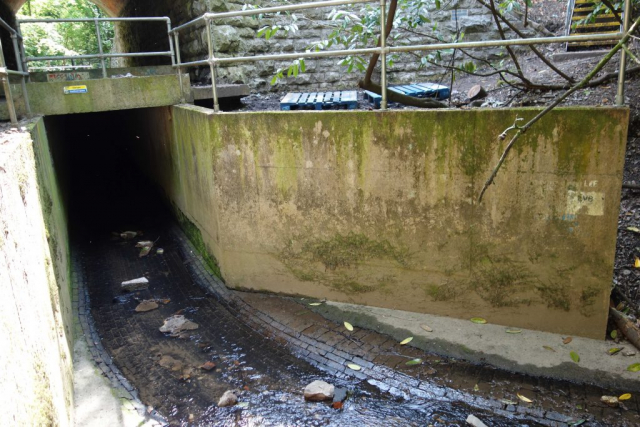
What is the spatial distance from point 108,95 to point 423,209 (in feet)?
14.8

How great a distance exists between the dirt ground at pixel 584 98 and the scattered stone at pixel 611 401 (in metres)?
0.96

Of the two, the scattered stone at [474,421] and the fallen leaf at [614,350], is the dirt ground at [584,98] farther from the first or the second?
the scattered stone at [474,421]

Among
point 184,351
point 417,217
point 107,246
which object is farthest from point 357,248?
point 107,246

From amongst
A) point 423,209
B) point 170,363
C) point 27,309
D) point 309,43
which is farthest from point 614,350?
point 309,43

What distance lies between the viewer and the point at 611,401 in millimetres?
3457

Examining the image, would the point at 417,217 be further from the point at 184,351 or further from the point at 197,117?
the point at 197,117

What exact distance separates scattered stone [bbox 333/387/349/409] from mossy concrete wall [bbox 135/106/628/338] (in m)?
1.27

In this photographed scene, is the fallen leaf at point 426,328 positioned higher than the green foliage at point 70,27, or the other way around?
the green foliage at point 70,27

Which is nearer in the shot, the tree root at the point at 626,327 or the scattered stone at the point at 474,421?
the scattered stone at the point at 474,421

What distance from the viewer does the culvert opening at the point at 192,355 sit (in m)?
3.55

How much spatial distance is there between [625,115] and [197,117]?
4.08 metres

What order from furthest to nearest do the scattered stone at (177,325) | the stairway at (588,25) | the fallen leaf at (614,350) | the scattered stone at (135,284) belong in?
the stairway at (588,25)
the scattered stone at (135,284)
the scattered stone at (177,325)
the fallen leaf at (614,350)

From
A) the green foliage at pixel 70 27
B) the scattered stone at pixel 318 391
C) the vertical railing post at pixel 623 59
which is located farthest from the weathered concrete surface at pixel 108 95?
the green foliage at pixel 70 27

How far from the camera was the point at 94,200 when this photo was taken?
9.27 m
